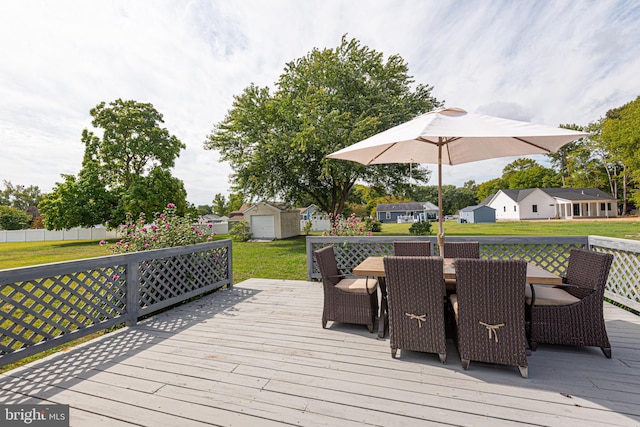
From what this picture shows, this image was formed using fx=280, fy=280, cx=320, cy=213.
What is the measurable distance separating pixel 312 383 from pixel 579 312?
2.42 meters

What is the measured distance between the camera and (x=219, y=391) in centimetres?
206

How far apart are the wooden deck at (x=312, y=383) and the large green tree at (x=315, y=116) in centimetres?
895

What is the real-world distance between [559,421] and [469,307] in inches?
30.0

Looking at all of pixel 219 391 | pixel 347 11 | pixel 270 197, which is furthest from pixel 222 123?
pixel 219 391

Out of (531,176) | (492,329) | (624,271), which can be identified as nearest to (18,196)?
(492,329)

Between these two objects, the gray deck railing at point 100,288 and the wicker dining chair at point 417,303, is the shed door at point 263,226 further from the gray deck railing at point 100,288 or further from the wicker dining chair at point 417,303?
the wicker dining chair at point 417,303

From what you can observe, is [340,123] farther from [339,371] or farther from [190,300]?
[339,371]

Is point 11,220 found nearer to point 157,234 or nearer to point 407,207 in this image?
point 157,234

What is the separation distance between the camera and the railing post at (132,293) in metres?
3.49

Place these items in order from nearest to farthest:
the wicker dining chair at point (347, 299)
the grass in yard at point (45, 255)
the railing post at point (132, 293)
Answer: the wicker dining chair at point (347, 299) → the railing post at point (132, 293) → the grass in yard at point (45, 255)

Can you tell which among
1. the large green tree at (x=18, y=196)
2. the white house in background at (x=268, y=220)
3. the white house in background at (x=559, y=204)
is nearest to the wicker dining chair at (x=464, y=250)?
the white house in background at (x=268, y=220)

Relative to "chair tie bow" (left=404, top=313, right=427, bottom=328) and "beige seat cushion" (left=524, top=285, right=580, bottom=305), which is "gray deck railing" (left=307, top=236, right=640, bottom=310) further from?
"chair tie bow" (left=404, top=313, right=427, bottom=328)

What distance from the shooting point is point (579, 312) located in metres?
2.47

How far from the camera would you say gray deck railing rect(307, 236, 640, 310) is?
12.1ft
